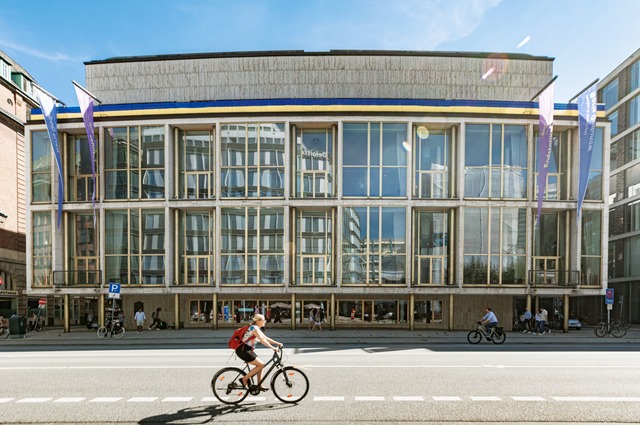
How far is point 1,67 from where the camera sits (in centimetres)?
3055

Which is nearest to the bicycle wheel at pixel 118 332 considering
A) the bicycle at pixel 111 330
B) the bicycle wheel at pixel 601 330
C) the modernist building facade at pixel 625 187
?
the bicycle at pixel 111 330

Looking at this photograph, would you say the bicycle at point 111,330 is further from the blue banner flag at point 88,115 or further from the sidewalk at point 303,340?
the blue banner flag at point 88,115

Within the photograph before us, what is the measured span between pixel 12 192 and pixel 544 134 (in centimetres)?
3704

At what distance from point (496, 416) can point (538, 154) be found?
19.9 meters

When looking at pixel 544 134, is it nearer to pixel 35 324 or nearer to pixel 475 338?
pixel 475 338

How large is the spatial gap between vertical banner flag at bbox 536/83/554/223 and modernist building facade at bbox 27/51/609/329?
2.56 ft

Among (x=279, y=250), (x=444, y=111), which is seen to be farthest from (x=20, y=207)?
(x=444, y=111)

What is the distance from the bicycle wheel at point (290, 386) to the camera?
8.26 m

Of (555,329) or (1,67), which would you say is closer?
(555,329)

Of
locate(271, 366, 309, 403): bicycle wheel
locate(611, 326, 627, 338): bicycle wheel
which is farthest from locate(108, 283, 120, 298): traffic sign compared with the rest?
locate(611, 326, 627, 338): bicycle wheel

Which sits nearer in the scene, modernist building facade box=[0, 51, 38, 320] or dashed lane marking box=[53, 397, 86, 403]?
dashed lane marking box=[53, 397, 86, 403]

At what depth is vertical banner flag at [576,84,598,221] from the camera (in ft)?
72.2

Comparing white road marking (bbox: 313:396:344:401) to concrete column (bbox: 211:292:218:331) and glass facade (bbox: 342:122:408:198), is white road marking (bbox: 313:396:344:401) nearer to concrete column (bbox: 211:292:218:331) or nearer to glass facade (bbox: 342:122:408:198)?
glass facade (bbox: 342:122:408:198)

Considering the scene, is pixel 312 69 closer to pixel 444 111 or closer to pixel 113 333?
pixel 444 111
